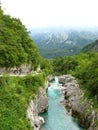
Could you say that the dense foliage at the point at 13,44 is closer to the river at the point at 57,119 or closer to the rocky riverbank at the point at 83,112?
the river at the point at 57,119

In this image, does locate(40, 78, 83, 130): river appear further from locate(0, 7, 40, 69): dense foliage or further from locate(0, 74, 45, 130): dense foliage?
locate(0, 7, 40, 69): dense foliage

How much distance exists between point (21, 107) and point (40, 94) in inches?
964

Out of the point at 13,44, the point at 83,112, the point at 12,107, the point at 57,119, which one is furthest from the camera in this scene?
the point at 13,44

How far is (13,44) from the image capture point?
7731 centimetres

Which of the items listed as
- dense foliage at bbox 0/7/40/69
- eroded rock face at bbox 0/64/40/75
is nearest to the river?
eroded rock face at bbox 0/64/40/75

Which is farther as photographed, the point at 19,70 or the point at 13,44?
the point at 13,44

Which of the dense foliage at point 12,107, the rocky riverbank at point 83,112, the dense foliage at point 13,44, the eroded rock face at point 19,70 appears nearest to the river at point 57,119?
the rocky riverbank at point 83,112

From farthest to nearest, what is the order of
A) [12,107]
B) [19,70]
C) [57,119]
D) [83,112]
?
[19,70] → [83,112] → [57,119] → [12,107]

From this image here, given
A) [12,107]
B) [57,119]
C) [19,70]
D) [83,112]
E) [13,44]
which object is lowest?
[57,119]

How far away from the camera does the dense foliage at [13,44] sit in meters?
68.9

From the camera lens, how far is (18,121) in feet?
129

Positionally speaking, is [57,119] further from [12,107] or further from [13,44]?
[13,44]

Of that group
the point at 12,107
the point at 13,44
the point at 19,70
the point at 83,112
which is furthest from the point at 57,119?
the point at 13,44

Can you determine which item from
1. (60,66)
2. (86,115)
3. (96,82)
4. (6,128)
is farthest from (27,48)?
(60,66)
